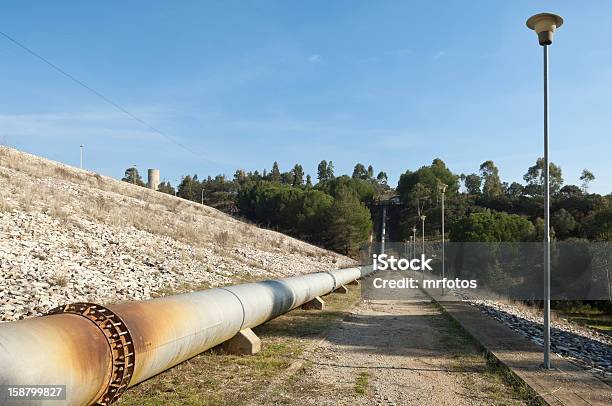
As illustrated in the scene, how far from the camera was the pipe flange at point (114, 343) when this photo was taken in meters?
5.27

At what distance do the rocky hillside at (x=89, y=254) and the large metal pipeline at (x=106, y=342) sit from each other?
3726 mm

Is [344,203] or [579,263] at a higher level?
[344,203]

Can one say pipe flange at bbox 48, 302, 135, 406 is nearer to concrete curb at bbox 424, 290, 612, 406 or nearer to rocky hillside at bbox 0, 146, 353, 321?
rocky hillside at bbox 0, 146, 353, 321

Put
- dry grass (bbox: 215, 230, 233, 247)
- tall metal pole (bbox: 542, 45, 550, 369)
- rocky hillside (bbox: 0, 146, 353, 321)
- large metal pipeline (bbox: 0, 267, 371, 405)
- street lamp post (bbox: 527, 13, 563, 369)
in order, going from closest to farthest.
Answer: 1. large metal pipeline (bbox: 0, 267, 371, 405)
2. street lamp post (bbox: 527, 13, 563, 369)
3. tall metal pole (bbox: 542, 45, 550, 369)
4. rocky hillside (bbox: 0, 146, 353, 321)
5. dry grass (bbox: 215, 230, 233, 247)

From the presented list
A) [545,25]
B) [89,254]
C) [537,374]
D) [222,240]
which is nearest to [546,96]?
[545,25]

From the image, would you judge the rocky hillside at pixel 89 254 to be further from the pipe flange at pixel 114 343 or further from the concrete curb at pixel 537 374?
the concrete curb at pixel 537 374

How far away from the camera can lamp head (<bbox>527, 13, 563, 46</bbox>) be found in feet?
30.7

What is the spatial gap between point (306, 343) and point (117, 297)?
4712mm

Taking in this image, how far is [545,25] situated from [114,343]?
9.02 metres

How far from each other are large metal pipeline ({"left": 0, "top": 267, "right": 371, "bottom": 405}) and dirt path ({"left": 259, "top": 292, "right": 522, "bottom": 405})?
1.46 m

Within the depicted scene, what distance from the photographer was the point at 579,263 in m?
44.2

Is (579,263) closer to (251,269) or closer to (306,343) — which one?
(251,269)

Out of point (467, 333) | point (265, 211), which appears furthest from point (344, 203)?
point (467, 333)

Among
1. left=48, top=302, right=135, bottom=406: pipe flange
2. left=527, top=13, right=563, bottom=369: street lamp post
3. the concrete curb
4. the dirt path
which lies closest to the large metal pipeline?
left=48, top=302, right=135, bottom=406: pipe flange
